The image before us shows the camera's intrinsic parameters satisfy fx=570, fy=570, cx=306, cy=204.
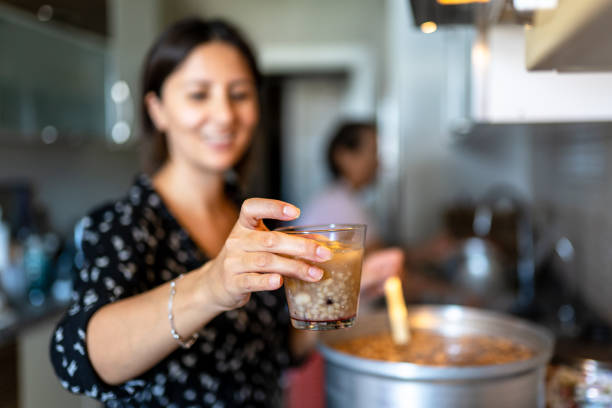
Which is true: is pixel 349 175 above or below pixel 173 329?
above

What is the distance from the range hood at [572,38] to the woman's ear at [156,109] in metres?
0.78

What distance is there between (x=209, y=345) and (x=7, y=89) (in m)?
1.75

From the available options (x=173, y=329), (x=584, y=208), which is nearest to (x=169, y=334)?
(x=173, y=329)

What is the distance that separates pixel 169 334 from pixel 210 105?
1.78 ft

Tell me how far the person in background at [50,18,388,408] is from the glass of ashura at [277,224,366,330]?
26 millimetres

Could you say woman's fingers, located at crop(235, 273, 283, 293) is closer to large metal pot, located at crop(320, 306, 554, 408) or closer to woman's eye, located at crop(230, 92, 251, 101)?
large metal pot, located at crop(320, 306, 554, 408)

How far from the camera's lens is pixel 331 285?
1.99 feet

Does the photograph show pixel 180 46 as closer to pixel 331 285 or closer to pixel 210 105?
pixel 210 105

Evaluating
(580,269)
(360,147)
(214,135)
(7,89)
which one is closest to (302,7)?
(360,147)

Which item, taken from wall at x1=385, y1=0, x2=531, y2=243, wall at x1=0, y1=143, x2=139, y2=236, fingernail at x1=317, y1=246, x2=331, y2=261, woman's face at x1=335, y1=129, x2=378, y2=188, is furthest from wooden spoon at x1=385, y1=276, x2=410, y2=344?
wall at x1=0, y1=143, x2=139, y2=236

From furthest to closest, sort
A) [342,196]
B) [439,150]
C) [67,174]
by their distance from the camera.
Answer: [67,174]
[439,150]
[342,196]

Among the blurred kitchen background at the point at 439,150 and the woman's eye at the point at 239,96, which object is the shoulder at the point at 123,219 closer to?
the woman's eye at the point at 239,96

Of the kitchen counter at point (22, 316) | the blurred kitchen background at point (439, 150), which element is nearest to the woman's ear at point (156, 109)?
the blurred kitchen background at point (439, 150)

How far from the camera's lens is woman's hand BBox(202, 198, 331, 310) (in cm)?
57
